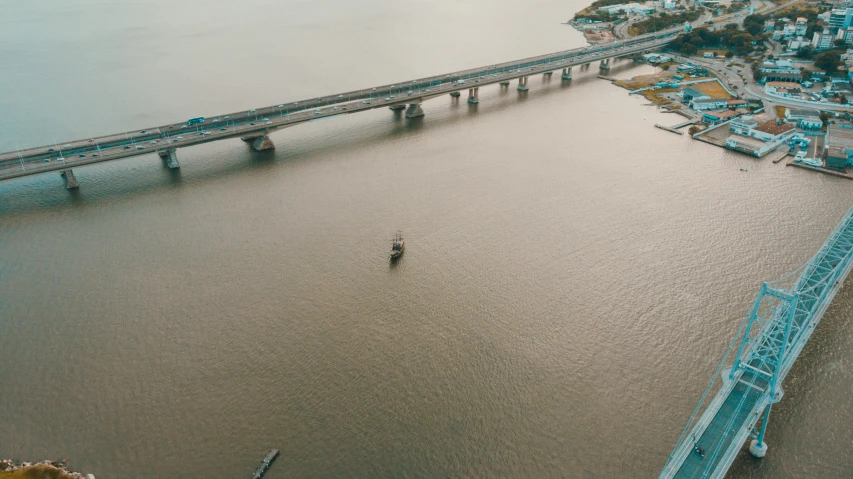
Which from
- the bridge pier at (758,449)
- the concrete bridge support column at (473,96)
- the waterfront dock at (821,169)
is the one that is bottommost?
the waterfront dock at (821,169)

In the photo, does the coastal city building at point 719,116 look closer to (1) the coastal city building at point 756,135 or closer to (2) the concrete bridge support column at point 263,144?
(1) the coastal city building at point 756,135

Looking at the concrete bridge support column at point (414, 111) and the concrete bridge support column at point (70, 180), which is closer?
the concrete bridge support column at point (70, 180)

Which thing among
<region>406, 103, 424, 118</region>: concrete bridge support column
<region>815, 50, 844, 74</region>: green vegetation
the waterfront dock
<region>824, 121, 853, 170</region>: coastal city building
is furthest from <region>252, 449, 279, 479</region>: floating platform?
<region>815, 50, 844, 74</region>: green vegetation

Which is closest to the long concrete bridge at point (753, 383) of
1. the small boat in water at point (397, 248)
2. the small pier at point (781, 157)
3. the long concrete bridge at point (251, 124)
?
the small boat in water at point (397, 248)

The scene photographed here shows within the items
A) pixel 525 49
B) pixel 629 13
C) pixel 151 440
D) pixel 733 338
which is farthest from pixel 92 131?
pixel 629 13

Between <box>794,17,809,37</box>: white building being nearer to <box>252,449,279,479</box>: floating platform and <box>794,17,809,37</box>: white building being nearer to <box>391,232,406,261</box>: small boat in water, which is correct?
<box>391,232,406,261</box>: small boat in water

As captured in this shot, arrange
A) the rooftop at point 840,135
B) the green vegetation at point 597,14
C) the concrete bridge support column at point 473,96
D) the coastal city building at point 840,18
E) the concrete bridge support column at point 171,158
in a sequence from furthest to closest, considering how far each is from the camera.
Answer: the green vegetation at point 597,14, the coastal city building at point 840,18, the concrete bridge support column at point 473,96, the rooftop at point 840,135, the concrete bridge support column at point 171,158

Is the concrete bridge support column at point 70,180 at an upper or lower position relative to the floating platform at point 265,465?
upper

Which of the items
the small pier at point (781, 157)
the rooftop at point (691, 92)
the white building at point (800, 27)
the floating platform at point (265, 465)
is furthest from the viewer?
the white building at point (800, 27)
